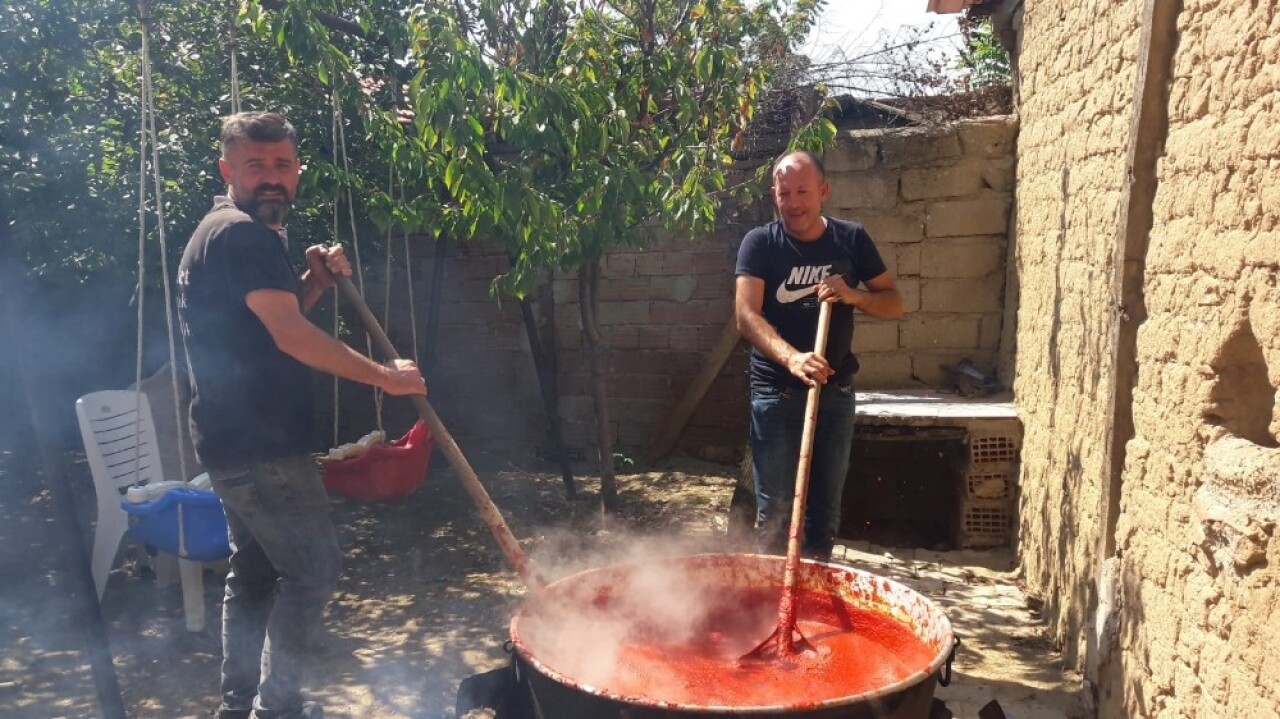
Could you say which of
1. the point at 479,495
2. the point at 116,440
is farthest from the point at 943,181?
the point at 116,440

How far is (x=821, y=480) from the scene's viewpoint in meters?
3.32

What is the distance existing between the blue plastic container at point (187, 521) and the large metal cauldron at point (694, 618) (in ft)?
5.93

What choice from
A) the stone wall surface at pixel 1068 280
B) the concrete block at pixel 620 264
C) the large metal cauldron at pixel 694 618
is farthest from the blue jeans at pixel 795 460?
the concrete block at pixel 620 264

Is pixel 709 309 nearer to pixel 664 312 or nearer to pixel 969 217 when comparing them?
pixel 664 312

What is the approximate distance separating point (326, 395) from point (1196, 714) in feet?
22.6

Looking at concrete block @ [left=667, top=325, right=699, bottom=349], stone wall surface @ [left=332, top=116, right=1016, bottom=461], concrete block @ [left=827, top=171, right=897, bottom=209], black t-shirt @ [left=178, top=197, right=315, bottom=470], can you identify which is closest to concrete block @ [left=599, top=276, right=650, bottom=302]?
stone wall surface @ [left=332, top=116, right=1016, bottom=461]

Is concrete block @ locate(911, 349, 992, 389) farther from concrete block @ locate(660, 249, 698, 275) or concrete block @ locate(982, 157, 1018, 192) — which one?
concrete block @ locate(660, 249, 698, 275)

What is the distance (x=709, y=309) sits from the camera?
6.45m

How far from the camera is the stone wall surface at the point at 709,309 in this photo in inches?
213

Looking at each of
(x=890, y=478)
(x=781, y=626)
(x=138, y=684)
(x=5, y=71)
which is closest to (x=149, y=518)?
(x=138, y=684)

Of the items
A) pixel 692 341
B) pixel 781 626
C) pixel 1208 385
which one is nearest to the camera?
pixel 1208 385

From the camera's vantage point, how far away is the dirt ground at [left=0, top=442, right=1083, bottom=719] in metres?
3.39

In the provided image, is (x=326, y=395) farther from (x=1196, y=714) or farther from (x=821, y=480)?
(x=1196, y=714)

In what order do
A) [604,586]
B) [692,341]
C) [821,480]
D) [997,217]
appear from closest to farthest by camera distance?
[604,586]
[821,480]
[997,217]
[692,341]
